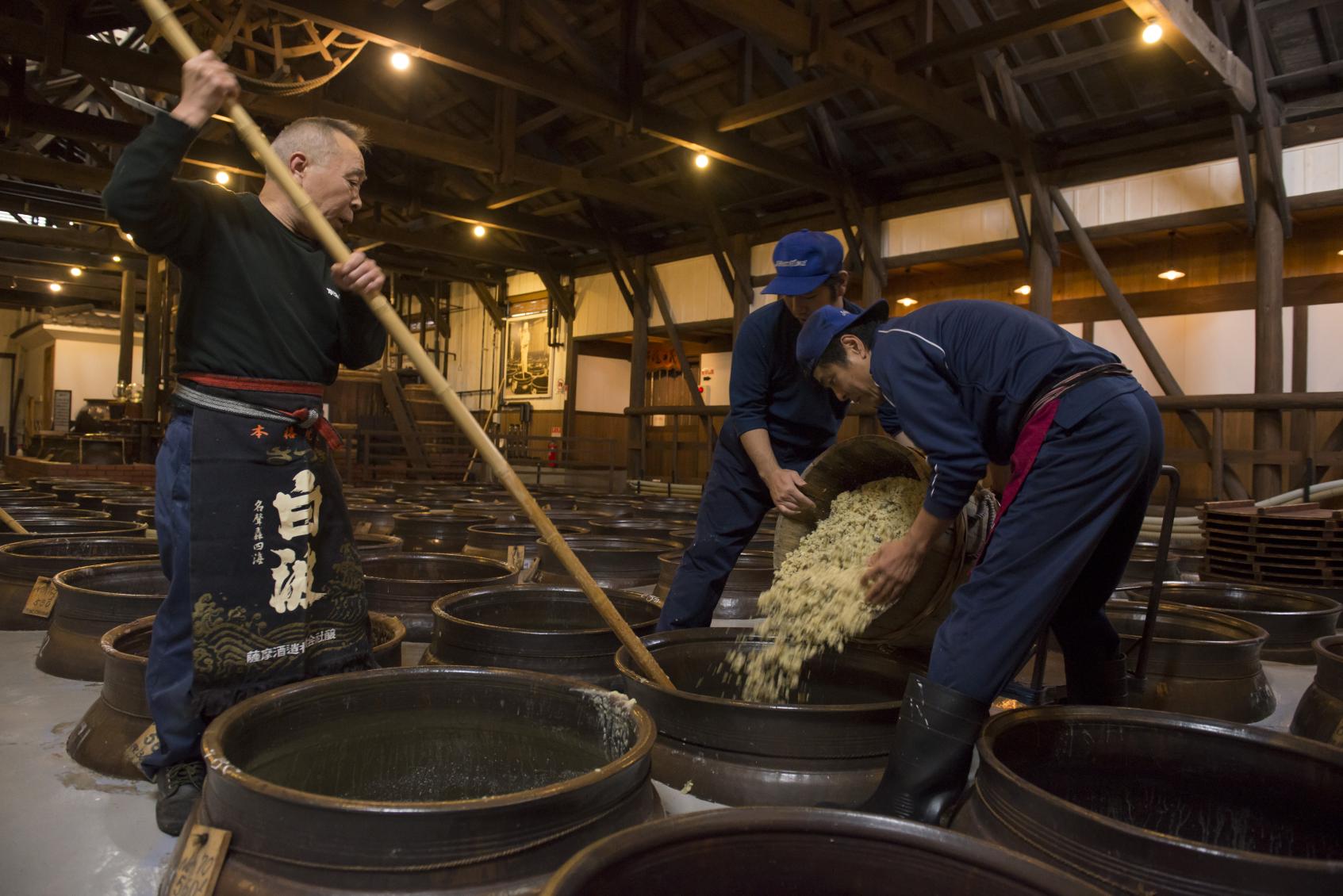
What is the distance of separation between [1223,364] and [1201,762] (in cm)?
968

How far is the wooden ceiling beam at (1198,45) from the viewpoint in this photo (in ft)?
22.2

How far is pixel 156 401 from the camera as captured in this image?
1520cm

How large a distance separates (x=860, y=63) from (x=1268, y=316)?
468 cm

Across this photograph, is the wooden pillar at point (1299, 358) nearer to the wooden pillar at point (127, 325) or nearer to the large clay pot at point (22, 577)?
the large clay pot at point (22, 577)

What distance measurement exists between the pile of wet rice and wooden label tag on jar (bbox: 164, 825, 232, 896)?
1.58 metres

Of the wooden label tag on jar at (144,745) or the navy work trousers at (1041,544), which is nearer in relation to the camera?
the navy work trousers at (1041,544)

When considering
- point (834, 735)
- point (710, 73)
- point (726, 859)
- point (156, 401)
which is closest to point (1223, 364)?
point (710, 73)

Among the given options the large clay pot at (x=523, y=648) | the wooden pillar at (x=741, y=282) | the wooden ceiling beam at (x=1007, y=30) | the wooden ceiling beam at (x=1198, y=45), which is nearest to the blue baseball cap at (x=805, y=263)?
the large clay pot at (x=523, y=648)

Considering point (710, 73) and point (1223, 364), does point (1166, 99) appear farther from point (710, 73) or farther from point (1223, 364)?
point (710, 73)

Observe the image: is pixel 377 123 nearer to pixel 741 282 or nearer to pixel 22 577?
pixel 741 282

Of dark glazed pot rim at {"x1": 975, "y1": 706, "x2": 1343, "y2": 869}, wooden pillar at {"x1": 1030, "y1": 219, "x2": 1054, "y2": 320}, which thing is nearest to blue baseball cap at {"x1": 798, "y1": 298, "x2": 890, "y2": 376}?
dark glazed pot rim at {"x1": 975, "y1": 706, "x2": 1343, "y2": 869}

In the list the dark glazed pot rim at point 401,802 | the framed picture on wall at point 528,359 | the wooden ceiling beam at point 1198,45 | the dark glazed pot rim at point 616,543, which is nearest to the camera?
the dark glazed pot rim at point 401,802

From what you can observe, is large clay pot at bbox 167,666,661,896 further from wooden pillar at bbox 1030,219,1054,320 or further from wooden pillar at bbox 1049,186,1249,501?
wooden pillar at bbox 1030,219,1054,320

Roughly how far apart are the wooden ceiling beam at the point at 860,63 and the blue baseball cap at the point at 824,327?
5.02 meters
